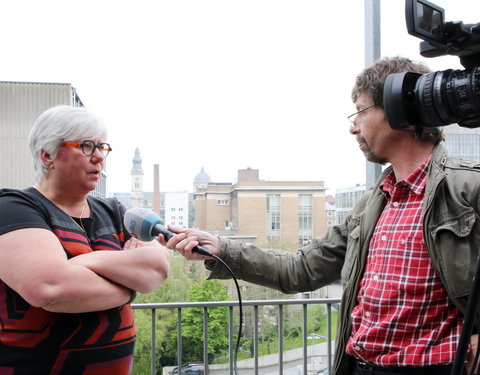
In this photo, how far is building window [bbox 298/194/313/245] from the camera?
253 cm

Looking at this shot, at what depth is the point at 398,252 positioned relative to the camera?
1.12 m

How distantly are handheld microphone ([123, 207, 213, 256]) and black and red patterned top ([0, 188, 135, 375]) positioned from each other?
0.35 ft

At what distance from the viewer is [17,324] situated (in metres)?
0.99

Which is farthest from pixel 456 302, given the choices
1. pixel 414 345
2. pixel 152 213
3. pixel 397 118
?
pixel 152 213

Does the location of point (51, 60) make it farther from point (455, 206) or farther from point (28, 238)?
point (455, 206)

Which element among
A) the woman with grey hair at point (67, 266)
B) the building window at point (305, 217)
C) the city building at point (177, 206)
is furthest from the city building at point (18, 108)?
the building window at point (305, 217)

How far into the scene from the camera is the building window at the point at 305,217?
2.53 m

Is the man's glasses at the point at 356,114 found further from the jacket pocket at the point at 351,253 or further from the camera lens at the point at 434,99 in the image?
the camera lens at the point at 434,99

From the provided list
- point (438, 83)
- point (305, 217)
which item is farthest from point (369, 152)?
point (305, 217)

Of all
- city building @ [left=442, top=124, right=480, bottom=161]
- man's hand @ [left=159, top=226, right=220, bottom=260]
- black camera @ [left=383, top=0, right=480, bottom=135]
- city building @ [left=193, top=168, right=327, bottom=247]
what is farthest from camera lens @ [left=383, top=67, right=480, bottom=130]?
city building @ [left=193, top=168, right=327, bottom=247]

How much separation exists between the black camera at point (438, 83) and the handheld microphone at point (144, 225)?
0.67 metres

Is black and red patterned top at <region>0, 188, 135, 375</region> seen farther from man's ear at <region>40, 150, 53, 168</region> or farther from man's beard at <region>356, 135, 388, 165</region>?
man's beard at <region>356, 135, 388, 165</region>

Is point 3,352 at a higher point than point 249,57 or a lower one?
lower

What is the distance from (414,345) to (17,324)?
2.95ft
